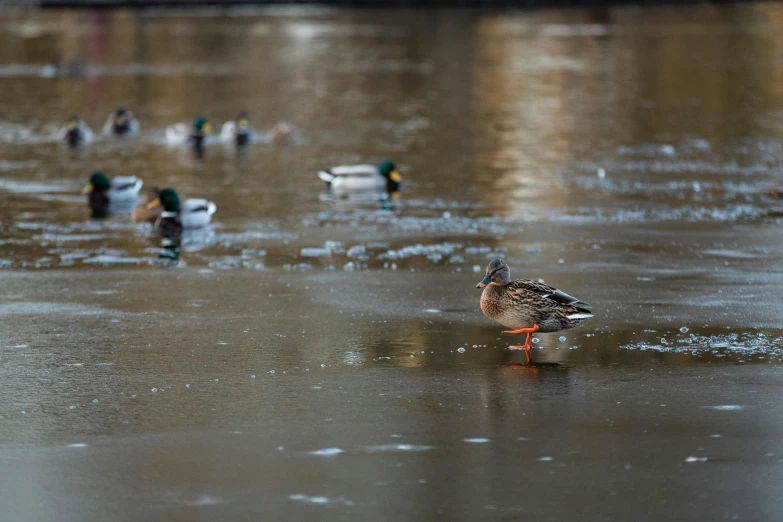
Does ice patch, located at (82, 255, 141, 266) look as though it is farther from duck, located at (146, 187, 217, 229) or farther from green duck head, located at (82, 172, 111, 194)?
green duck head, located at (82, 172, 111, 194)

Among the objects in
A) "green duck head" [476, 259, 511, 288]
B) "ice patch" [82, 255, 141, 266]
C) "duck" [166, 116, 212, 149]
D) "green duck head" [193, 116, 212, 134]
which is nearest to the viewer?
"green duck head" [476, 259, 511, 288]

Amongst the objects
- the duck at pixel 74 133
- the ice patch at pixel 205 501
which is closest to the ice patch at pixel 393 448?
the ice patch at pixel 205 501

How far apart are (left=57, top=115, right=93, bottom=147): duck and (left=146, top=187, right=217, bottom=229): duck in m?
8.38

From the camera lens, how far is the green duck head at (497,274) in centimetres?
873

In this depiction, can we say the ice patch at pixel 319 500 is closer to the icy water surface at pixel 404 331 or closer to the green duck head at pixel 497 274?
the icy water surface at pixel 404 331

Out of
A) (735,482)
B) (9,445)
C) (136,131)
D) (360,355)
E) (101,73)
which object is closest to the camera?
(735,482)

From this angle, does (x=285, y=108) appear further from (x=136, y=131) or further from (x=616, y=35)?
(x=616, y=35)

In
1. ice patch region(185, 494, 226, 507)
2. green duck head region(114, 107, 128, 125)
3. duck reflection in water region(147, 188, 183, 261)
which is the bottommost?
ice patch region(185, 494, 226, 507)

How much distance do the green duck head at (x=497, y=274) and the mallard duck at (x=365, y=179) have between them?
27.0 feet

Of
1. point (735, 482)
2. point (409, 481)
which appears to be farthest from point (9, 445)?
point (735, 482)

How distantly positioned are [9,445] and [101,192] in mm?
9794

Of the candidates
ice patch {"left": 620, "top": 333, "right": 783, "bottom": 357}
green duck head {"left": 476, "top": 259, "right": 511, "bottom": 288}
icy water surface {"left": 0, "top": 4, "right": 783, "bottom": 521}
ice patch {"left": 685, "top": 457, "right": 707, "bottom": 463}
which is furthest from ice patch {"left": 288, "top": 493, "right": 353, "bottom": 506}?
ice patch {"left": 620, "top": 333, "right": 783, "bottom": 357}

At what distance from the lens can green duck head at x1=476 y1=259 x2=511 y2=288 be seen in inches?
344

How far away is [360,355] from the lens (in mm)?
8531
